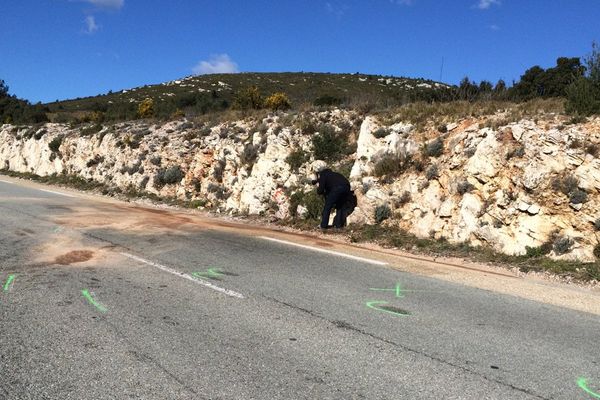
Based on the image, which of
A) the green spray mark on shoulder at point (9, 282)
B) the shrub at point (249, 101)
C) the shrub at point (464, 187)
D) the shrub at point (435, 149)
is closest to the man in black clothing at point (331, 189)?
the shrub at point (435, 149)

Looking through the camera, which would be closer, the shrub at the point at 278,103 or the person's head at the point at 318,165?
the person's head at the point at 318,165

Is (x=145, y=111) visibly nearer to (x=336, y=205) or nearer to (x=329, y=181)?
(x=336, y=205)

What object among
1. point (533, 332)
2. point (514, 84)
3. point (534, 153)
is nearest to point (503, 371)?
point (533, 332)

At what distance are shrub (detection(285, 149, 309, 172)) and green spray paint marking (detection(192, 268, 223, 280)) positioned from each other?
30.3ft

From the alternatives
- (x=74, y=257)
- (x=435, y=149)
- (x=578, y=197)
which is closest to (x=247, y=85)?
(x=435, y=149)

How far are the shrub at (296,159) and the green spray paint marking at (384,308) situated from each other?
421 inches

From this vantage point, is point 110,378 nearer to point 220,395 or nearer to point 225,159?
point 220,395

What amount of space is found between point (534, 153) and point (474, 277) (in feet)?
13.9

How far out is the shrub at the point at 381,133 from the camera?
602 inches

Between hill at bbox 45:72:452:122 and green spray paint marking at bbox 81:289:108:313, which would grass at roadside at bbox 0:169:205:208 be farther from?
hill at bbox 45:72:452:122

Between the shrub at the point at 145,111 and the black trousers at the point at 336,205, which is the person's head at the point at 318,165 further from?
the shrub at the point at 145,111

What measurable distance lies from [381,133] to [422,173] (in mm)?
2487

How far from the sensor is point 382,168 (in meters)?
14.2

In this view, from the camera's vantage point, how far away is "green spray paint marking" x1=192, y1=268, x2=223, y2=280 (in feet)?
25.0
